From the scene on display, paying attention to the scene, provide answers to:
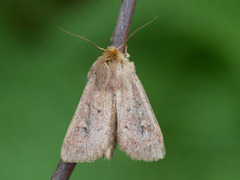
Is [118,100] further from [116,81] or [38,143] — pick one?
[38,143]

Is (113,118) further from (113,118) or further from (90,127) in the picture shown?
(90,127)

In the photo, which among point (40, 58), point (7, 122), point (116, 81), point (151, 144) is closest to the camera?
point (151, 144)

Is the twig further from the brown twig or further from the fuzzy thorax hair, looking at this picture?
the fuzzy thorax hair

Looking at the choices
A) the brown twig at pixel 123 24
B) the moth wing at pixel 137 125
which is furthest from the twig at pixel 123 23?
the moth wing at pixel 137 125

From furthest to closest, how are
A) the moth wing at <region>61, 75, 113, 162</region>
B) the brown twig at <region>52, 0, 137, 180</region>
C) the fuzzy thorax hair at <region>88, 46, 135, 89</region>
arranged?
the fuzzy thorax hair at <region>88, 46, 135, 89</region>, the moth wing at <region>61, 75, 113, 162</region>, the brown twig at <region>52, 0, 137, 180</region>

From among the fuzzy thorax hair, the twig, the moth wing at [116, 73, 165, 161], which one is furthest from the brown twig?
the moth wing at [116, 73, 165, 161]

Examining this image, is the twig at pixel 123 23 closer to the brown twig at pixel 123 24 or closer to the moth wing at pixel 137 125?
the brown twig at pixel 123 24

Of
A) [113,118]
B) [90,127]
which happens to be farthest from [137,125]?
[90,127]

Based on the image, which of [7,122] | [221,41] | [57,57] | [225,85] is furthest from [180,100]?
[7,122]
